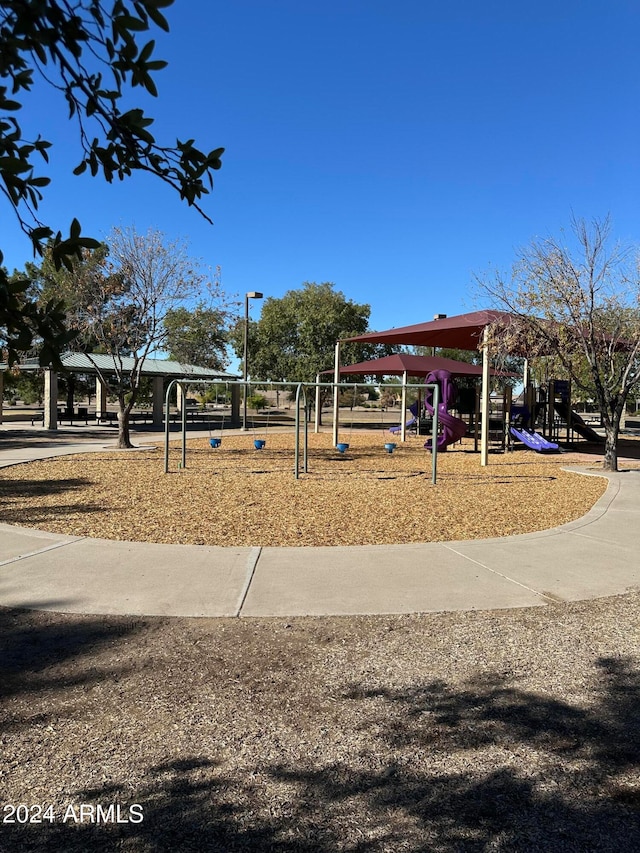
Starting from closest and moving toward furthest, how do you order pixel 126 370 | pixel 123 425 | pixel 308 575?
pixel 308 575, pixel 123 425, pixel 126 370

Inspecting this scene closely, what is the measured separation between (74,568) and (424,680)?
3606mm

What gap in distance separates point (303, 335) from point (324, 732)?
3491 centimetres

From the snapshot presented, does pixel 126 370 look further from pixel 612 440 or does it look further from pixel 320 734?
pixel 320 734

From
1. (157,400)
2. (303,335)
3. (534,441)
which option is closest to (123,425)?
(534,441)

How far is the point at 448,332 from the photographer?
18.8 metres

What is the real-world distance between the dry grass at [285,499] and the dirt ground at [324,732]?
2833 millimetres

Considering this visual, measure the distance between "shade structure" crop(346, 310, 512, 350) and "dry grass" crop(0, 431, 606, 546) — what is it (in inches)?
151

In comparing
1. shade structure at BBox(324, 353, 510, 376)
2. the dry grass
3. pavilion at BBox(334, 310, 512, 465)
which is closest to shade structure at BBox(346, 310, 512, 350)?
pavilion at BBox(334, 310, 512, 465)

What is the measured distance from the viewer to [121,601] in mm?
4820

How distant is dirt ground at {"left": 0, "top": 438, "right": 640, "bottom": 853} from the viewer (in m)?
2.33

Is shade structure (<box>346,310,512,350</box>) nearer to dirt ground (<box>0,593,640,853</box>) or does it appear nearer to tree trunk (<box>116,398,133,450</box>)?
tree trunk (<box>116,398,133,450</box>)

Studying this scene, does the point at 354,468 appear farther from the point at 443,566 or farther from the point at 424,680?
the point at 424,680

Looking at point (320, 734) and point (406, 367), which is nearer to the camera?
point (320, 734)

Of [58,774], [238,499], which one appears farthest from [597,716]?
[238,499]
